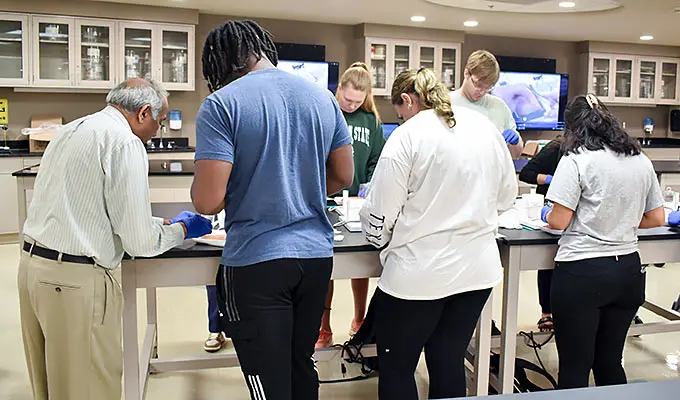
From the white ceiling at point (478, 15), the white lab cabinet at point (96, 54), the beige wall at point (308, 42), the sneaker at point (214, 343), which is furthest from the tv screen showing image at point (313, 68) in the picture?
the sneaker at point (214, 343)

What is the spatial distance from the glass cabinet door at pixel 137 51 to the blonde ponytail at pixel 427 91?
14.9 ft

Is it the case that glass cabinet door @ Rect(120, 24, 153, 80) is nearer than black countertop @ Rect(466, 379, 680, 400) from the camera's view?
No

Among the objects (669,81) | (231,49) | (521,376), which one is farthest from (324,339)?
(669,81)

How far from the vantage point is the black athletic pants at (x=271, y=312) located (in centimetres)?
165

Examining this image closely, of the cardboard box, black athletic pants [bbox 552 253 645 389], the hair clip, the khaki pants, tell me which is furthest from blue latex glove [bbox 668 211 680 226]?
the cardboard box

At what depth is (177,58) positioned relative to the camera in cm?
620

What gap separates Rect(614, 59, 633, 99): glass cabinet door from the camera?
7863mm

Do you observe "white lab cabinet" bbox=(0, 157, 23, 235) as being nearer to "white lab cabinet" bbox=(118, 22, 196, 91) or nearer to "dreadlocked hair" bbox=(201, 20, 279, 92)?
"white lab cabinet" bbox=(118, 22, 196, 91)

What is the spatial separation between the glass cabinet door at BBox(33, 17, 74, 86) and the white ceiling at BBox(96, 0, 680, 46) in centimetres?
57

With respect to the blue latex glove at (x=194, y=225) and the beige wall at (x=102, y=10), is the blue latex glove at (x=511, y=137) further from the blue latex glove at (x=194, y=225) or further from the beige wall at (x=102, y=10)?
the beige wall at (x=102, y=10)

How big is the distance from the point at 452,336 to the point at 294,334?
1.73ft

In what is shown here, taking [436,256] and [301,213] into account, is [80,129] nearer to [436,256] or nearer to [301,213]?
[301,213]

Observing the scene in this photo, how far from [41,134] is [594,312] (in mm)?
5280

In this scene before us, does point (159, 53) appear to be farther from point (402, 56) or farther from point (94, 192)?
point (94, 192)
